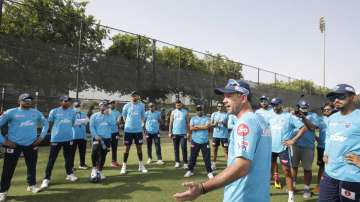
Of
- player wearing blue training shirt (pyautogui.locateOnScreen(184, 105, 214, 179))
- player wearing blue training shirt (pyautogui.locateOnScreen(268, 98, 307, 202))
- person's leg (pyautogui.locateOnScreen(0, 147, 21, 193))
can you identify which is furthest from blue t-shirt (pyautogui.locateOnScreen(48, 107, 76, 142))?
player wearing blue training shirt (pyautogui.locateOnScreen(268, 98, 307, 202))

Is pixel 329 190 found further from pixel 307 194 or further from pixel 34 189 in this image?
pixel 34 189

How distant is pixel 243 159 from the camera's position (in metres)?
2.91

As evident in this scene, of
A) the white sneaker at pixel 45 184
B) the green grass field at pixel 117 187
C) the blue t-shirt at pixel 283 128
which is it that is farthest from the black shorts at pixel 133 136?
the blue t-shirt at pixel 283 128

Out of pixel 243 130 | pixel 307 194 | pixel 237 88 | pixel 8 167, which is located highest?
pixel 237 88

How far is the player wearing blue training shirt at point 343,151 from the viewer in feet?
14.9

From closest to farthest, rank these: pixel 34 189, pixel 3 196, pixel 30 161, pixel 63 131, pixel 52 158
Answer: pixel 3 196 < pixel 30 161 < pixel 34 189 < pixel 52 158 < pixel 63 131

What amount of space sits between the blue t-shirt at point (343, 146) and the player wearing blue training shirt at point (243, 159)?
1884 millimetres

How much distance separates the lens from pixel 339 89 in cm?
477

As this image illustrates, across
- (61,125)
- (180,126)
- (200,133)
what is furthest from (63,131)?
(180,126)

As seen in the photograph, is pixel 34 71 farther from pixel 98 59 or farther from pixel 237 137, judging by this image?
pixel 237 137

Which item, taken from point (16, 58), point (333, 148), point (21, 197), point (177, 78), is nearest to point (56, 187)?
point (21, 197)

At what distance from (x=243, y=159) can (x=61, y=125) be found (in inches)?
296

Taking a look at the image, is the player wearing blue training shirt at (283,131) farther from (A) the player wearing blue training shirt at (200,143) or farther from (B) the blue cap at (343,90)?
(B) the blue cap at (343,90)

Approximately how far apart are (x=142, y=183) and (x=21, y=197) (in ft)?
9.46
